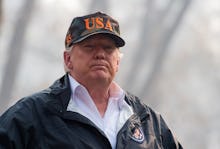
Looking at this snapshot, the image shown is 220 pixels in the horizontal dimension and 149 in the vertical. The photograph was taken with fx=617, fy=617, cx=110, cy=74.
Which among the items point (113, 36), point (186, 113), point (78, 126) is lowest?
point (186, 113)

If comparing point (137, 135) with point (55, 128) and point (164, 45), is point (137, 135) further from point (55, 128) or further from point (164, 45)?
point (164, 45)

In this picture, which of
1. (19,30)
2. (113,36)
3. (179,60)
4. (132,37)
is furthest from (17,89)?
(113,36)

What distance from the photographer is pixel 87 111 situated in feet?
10.6

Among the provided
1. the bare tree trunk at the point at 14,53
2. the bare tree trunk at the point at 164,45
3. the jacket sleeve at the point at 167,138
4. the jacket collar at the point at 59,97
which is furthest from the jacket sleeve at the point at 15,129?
the bare tree trunk at the point at 164,45

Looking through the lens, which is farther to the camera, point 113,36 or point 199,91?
point 199,91

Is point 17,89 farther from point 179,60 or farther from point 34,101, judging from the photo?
point 34,101

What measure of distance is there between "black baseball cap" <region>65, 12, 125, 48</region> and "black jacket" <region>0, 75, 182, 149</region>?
0.25m

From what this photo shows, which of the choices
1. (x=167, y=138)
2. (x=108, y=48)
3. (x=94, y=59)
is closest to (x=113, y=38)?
(x=108, y=48)

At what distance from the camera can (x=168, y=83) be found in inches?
770

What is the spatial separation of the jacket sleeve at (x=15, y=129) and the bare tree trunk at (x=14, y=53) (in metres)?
13.6

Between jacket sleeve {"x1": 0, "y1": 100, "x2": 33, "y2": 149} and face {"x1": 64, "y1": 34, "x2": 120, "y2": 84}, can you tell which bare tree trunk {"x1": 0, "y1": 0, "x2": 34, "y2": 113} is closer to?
face {"x1": 64, "y1": 34, "x2": 120, "y2": 84}

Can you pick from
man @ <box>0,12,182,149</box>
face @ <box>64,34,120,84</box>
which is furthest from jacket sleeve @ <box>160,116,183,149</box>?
face @ <box>64,34,120,84</box>

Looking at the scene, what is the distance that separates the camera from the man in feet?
10.0

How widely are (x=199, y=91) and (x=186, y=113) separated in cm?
109
